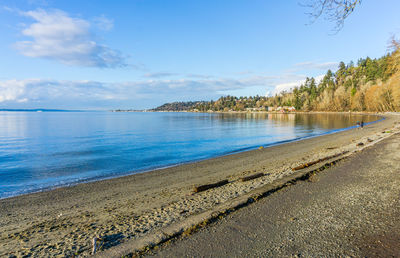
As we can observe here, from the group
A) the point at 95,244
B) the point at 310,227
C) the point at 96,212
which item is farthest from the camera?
the point at 96,212

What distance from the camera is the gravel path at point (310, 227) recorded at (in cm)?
412

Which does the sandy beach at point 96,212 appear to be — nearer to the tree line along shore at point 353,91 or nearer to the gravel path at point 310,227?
the gravel path at point 310,227

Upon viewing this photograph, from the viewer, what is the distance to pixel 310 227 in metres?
4.91

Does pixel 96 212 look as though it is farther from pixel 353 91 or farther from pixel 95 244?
pixel 353 91

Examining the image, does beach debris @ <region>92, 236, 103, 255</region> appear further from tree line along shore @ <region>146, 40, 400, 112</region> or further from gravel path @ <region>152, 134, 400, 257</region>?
tree line along shore @ <region>146, 40, 400, 112</region>

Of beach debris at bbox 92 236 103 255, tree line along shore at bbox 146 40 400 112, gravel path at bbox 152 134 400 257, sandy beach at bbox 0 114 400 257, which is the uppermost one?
tree line along shore at bbox 146 40 400 112

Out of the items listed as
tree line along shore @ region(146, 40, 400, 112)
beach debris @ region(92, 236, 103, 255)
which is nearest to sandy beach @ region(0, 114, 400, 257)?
beach debris @ region(92, 236, 103, 255)

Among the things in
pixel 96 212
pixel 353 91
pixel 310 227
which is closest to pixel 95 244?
pixel 96 212

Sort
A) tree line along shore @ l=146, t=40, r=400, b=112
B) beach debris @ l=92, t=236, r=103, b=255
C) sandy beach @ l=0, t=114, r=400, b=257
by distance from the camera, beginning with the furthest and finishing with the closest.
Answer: tree line along shore @ l=146, t=40, r=400, b=112
sandy beach @ l=0, t=114, r=400, b=257
beach debris @ l=92, t=236, r=103, b=255

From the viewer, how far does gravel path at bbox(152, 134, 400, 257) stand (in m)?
4.12

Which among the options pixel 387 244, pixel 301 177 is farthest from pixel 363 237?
pixel 301 177

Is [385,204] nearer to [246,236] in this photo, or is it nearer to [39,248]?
[246,236]

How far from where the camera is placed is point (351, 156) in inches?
482

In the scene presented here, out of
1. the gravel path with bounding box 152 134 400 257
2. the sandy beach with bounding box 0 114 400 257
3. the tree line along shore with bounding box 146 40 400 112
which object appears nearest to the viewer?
the gravel path with bounding box 152 134 400 257
